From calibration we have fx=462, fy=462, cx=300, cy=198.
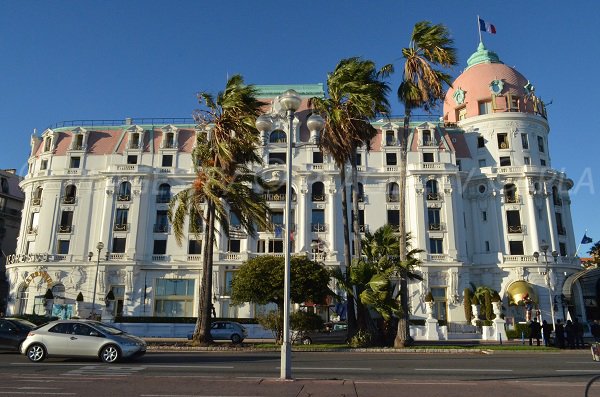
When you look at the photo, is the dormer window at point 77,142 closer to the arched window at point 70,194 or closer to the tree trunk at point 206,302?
the arched window at point 70,194

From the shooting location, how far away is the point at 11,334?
20.3 metres

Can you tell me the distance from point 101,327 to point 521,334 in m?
30.7

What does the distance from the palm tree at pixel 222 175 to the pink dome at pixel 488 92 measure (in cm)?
3203

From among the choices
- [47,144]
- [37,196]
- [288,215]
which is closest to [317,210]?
[37,196]

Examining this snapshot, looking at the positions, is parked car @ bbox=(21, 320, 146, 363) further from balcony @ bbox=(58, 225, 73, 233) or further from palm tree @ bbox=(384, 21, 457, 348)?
balcony @ bbox=(58, 225, 73, 233)

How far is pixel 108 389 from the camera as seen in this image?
420 inches

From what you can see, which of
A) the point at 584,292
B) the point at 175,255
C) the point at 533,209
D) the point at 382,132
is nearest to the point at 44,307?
the point at 175,255

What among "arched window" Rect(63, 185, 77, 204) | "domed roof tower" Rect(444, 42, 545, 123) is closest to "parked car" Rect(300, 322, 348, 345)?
"domed roof tower" Rect(444, 42, 545, 123)

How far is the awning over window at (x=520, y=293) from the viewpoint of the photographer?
43194 mm

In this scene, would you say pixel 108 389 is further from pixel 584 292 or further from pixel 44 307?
pixel 584 292

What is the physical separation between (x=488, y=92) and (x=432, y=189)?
43.5 feet

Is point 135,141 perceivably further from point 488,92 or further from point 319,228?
point 488,92

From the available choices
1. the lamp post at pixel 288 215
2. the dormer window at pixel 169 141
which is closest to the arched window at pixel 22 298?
the dormer window at pixel 169 141

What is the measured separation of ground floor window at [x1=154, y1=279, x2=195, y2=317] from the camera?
4559 centimetres
